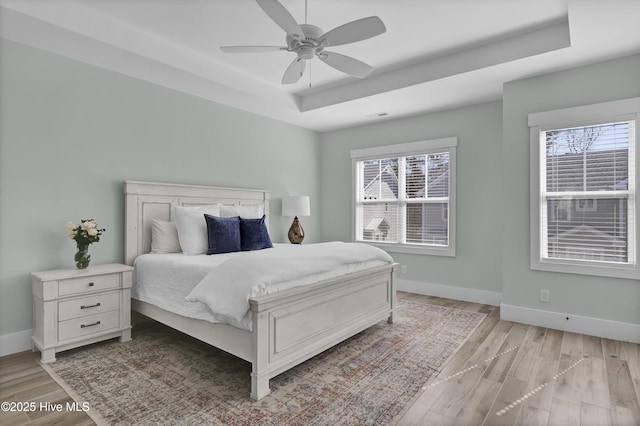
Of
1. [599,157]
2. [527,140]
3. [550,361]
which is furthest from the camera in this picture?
[527,140]

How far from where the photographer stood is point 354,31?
228 cm

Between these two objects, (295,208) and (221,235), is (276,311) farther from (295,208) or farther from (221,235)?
(295,208)

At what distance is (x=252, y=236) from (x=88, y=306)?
1552 millimetres

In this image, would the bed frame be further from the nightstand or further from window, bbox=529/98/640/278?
window, bbox=529/98/640/278

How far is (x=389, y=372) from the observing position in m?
2.51

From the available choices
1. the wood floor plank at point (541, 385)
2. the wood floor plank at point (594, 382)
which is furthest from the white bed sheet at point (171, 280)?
the wood floor plank at point (594, 382)

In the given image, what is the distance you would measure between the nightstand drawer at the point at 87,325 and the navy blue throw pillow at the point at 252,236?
1.30 m

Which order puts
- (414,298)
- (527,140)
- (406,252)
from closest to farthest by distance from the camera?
(527,140)
(414,298)
(406,252)

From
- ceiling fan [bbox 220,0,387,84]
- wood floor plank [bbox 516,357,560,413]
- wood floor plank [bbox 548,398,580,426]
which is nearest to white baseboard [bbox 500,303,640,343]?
wood floor plank [bbox 516,357,560,413]

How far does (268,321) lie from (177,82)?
2980mm

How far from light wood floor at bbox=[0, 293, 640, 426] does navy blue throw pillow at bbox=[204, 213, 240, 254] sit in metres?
1.57

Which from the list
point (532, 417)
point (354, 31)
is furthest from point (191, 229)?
point (532, 417)

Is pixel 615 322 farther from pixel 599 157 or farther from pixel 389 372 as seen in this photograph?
pixel 389 372

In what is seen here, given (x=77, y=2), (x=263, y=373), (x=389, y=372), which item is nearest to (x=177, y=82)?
(x=77, y=2)
